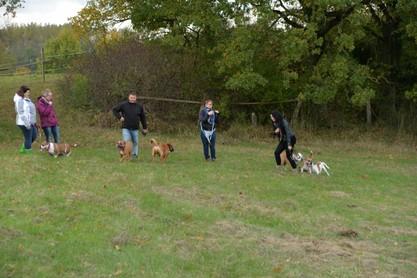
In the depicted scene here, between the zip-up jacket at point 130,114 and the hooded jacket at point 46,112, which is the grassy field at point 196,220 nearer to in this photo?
the hooded jacket at point 46,112

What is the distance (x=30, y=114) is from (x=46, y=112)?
2.23ft

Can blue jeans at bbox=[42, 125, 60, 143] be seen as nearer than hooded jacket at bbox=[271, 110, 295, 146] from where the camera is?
No

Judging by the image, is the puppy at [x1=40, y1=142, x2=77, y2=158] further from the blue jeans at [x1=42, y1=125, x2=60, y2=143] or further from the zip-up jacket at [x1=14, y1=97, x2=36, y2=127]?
the zip-up jacket at [x1=14, y1=97, x2=36, y2=127]

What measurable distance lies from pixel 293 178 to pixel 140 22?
15381mm

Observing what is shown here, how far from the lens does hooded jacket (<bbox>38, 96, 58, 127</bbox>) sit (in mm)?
14258

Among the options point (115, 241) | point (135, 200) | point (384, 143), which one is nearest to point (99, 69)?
point (384, 143)

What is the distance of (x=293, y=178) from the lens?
13.6 m

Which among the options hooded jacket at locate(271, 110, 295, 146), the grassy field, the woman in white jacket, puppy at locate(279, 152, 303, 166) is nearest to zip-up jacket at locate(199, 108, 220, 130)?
the grassy field

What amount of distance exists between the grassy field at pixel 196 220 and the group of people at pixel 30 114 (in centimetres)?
60

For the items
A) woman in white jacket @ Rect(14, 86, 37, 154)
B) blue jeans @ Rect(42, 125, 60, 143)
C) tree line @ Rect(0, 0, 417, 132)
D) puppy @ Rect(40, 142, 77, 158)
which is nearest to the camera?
woman in white jacket @ Rect(14, 86, 37, 154)

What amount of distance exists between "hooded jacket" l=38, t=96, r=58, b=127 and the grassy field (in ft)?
3.00

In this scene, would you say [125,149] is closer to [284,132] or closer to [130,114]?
[130,114]

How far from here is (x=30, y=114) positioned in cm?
1373

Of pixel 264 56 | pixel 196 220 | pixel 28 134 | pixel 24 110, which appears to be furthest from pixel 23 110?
pixel 264 56
